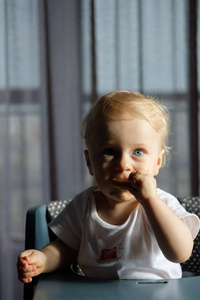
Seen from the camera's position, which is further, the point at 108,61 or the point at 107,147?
the point at 108,61

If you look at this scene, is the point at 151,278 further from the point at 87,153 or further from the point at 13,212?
the point at 13,212

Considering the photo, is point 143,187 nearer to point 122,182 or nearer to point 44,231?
point 122,182

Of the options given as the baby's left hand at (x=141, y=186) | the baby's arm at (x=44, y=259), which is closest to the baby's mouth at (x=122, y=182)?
the baby's left hand at (x=141, y=186)

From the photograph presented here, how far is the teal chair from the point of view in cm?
95

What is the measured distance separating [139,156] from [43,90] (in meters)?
0.95

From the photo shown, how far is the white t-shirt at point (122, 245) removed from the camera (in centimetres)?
83

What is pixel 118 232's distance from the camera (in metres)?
0.86

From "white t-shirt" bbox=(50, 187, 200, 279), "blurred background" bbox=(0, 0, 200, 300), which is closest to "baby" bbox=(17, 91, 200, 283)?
"white t-shirt" bbox=(50, 187, 200, 279)

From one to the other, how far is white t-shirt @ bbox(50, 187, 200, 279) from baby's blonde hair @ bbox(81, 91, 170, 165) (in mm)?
161

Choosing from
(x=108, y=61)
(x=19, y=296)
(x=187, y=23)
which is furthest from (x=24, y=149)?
(x=187, y=23)

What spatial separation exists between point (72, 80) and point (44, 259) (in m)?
0.96

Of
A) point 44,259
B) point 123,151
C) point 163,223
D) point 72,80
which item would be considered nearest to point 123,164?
point 123,151

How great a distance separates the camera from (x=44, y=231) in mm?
987

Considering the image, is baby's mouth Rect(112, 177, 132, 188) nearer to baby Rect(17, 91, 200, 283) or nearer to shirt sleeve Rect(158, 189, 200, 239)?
baby Rect(17, 91, 200, 283)
